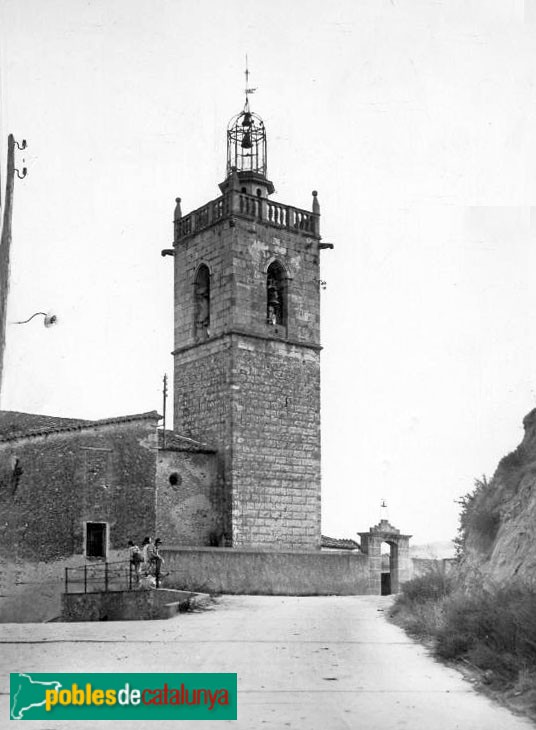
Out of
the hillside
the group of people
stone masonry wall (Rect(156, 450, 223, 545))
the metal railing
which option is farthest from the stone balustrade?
the hillside

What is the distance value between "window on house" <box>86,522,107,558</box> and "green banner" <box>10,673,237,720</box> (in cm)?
1679

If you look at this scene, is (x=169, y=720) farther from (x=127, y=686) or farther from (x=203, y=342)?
(x=203, y=342)

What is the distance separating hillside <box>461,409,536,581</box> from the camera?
13062mm

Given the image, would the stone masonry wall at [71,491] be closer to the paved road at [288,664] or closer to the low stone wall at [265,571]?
the low stone wall at [265,571]

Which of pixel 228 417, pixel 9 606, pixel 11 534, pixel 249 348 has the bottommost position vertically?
pixel 9 606

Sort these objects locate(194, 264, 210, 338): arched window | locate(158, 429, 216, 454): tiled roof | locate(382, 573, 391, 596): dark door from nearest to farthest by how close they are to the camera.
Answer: locate(158, 429, 216, 454): tiled roof, locate(194, 264, 210, 338): arched window, locate(382, 573, 391, 596): dark door

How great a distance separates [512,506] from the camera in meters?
14.8

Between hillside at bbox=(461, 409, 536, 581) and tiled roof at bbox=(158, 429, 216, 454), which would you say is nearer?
hillside at bbox=(461, 409, 536, 581)

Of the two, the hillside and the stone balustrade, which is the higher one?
the stone balustrade

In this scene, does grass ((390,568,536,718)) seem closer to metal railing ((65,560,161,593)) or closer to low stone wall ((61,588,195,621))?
low stone wall ((61,588,195,621))

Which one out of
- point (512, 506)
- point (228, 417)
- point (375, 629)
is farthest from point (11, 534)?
point (512, 506)

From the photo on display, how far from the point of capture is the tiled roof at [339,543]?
3650 cm

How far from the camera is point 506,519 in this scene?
14.9m

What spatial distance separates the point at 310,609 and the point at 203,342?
578 inches
